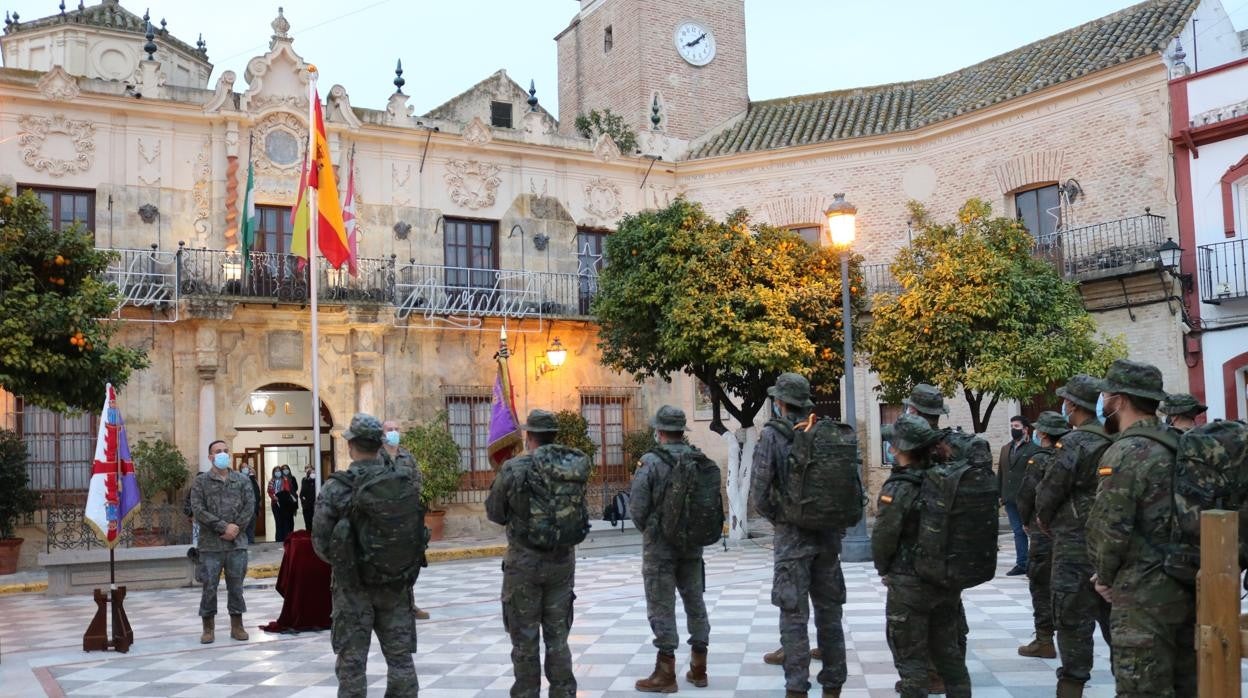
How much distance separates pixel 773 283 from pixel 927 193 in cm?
670

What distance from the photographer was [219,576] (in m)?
10.6

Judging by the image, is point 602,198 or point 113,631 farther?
point 602,198

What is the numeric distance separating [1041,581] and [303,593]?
641 centimetres

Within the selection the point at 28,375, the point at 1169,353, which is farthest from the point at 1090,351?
the point at 28,375

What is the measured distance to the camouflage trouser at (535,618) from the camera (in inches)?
266

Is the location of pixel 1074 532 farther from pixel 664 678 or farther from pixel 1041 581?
pixel 664 678

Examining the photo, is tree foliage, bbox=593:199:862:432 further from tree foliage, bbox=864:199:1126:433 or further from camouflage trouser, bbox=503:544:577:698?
camouflage trouser, bbox=503:544:577:698

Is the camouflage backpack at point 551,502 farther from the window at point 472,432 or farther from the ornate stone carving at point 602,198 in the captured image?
the ornate stone carving at point 602,198

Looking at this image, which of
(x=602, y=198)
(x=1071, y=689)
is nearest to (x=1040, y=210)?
(x=602, y=198)

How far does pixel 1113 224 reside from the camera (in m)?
20.4

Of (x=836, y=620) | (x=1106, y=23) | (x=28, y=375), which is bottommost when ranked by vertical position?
(x=836, y=620)

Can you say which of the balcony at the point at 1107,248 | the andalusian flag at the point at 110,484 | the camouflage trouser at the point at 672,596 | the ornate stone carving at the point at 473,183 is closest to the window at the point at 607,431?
the ornate stone carving at the point at 473,183

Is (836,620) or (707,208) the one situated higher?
(707,208)

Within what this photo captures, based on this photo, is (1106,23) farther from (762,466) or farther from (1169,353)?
(762,466)
